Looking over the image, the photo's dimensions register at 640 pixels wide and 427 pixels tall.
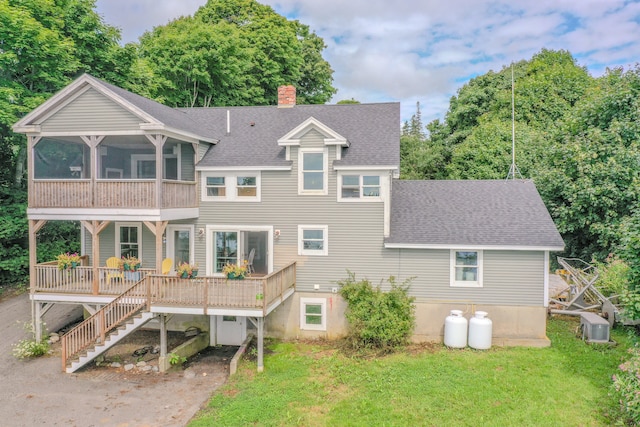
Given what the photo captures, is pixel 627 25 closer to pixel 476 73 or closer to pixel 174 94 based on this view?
pixel 476 73

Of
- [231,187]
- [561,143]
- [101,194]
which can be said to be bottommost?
[101,194]

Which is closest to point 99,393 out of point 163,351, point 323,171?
point 163,351

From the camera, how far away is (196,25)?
2977cm

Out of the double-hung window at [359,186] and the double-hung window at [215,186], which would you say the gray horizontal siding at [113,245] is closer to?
the double-hung window at [215,186]

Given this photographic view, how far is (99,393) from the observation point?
10.4 meters

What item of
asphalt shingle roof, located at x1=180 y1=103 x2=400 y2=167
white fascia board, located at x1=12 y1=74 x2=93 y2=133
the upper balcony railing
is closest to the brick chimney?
Answer: asphalt shingle roof, located at x1=180 y1=103 x2=400 y2=167

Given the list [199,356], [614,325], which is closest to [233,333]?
[199,356]

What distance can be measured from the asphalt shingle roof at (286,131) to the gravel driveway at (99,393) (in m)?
7.24

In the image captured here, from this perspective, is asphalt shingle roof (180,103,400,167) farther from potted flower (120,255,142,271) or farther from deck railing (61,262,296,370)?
deck railing (61,262,296,370)

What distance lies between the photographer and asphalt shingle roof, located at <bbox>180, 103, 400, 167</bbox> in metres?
13.8

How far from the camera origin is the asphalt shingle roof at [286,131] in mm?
13812

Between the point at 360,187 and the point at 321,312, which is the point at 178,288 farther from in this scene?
the point at 360,187

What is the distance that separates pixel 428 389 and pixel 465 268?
15.9 ft

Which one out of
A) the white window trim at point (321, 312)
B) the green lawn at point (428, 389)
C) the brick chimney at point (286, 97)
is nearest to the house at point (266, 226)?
the white window trim at point (321, 312)
